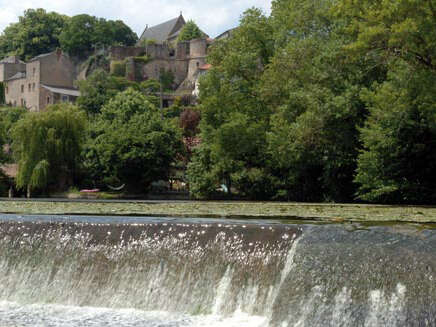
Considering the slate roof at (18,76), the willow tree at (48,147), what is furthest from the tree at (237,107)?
the slate roof at (18,76)

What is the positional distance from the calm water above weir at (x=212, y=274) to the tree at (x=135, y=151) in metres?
35.4

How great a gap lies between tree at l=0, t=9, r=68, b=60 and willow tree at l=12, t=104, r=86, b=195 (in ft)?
296

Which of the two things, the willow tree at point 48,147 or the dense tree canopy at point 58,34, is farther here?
the dense tree canopy at point 58,34

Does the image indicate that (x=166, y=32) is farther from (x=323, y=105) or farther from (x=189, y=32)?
(x=323, y=105)

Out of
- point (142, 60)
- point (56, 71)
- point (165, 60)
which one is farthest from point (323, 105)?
point (165, 60)

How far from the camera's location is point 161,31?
139875 millimetres

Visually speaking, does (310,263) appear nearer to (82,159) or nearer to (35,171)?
(35,171)

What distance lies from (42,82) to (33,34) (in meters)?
30.5

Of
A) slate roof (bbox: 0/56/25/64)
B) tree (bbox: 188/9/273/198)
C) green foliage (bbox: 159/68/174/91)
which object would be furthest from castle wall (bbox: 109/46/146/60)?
tree (bbox: 188/9/273/198)

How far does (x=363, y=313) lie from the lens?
9.95 metres

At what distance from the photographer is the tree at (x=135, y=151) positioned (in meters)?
50.2

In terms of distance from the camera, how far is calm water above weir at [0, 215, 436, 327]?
10156mm

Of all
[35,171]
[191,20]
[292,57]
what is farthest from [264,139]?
[191,20]

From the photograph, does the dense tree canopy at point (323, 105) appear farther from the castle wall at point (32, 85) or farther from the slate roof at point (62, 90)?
the castle wall at point (32, 85)
